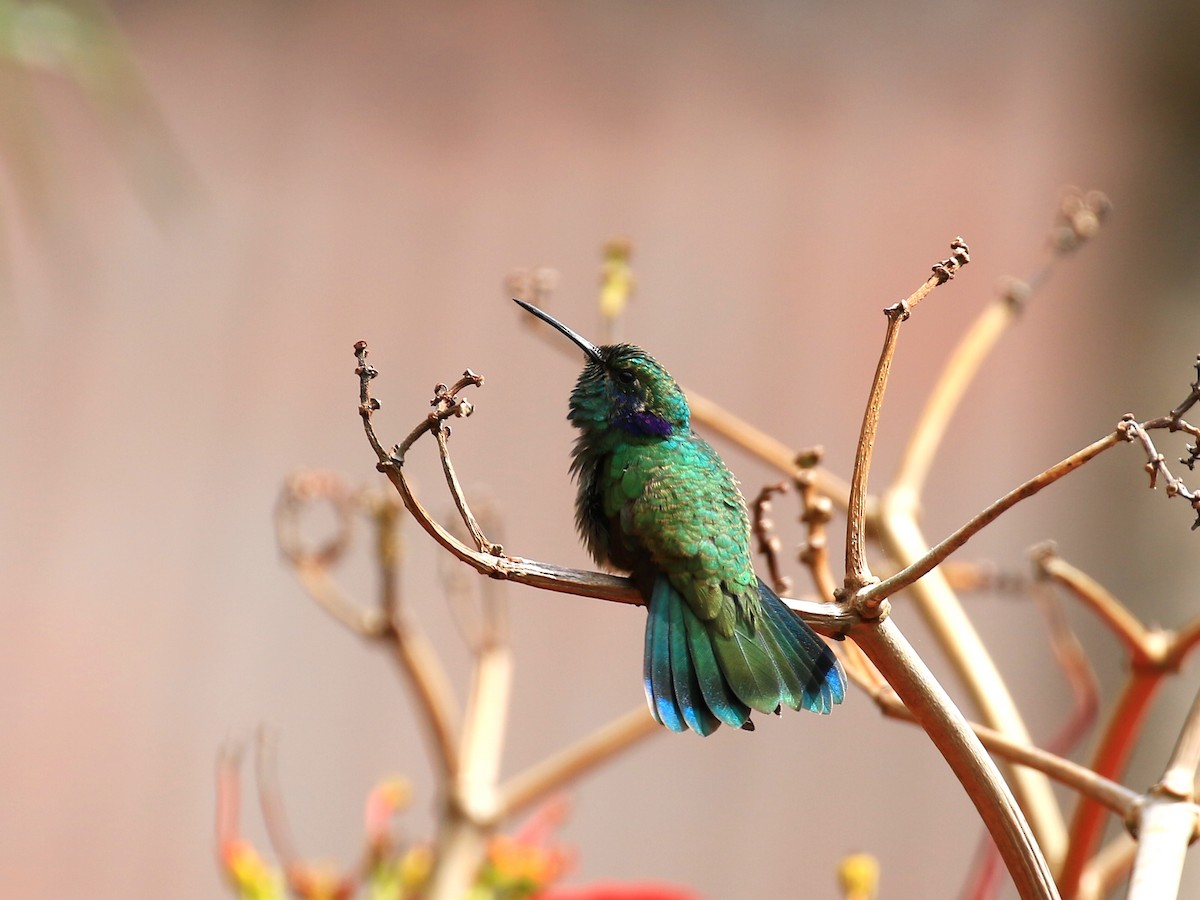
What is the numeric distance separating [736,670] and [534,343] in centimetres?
150

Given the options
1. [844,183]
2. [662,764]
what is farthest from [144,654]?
[844,183]

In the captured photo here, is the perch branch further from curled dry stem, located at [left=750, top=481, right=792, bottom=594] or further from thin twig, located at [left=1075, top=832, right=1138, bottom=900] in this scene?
thin twig, located at [left=1075, top=832, right=1138, bottom=900]

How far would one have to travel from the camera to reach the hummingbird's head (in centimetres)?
61

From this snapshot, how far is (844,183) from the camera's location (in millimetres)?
2018

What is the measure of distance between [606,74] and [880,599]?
176 cm

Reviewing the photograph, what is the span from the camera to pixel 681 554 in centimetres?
53

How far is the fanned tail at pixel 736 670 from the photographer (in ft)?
1.51

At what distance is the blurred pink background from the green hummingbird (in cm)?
111

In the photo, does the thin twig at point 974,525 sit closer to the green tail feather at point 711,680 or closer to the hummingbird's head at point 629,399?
the green tail feather at point 711,680

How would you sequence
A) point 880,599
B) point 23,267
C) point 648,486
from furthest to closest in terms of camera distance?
point 23,267, point 648,486, point 880,599

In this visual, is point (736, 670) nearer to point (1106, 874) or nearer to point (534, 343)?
point (1106, 874)

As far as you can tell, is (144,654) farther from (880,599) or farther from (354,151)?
(880,599)

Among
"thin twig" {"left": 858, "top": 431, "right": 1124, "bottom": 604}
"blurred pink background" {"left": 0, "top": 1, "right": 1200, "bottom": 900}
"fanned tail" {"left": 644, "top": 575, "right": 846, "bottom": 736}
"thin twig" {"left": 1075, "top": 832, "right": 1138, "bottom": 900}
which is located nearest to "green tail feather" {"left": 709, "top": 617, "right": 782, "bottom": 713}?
"fanned tail" {"left": 644, "top": 575, "right": 846, "bottom": 736}

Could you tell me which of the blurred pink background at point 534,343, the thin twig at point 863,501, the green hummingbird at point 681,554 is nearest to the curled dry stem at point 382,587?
the green hummingbird at point 681,554
